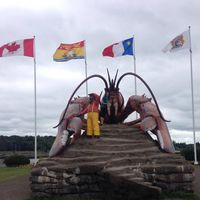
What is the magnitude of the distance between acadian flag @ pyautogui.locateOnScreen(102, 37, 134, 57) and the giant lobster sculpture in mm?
6364

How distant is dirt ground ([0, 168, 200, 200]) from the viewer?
50.7 ft

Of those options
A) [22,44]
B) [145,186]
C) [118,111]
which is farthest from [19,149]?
[145,186]

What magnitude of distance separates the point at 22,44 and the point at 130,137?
1105 centimetres

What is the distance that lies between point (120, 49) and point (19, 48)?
5722mm

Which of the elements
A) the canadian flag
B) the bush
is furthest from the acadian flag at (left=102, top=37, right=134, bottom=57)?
the bush

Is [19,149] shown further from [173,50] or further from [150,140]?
[150,140]

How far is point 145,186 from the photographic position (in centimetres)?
1273

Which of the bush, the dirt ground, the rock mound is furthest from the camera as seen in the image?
the bush

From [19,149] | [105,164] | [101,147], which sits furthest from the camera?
[19,149]

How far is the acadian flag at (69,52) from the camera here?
2414 cm

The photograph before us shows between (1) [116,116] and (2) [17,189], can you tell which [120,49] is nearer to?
(1) [116,116]

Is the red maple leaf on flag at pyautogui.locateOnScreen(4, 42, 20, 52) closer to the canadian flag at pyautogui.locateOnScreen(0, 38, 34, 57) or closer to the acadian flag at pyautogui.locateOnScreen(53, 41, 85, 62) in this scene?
the canadian flag at pyautogui.locateOnScreen(0, 38, 34, 57)

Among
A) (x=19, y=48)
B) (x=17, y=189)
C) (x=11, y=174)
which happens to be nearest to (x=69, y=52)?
(x=19, y=48)

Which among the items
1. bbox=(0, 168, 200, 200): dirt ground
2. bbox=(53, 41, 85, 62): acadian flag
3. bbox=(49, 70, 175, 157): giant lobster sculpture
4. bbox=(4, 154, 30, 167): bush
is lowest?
bbox=(0, 168, 200, 200): dirt ground
